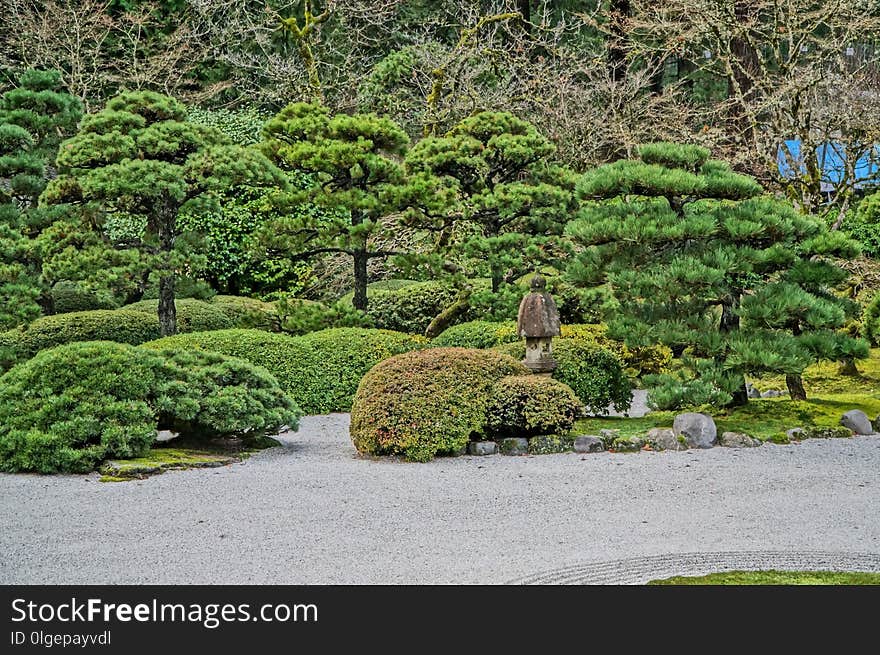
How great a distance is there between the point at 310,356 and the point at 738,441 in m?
4.28

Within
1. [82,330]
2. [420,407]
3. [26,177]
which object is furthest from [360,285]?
[420,407]

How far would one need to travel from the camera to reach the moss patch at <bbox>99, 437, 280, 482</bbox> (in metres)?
6.57

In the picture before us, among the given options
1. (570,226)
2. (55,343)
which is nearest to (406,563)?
(570,226)

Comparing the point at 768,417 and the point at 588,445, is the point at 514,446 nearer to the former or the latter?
the point at 588,445

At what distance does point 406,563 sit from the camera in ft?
14.6

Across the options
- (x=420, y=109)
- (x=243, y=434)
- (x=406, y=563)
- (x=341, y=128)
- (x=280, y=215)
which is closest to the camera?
(x=406, y=563)

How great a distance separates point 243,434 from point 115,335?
441 cm

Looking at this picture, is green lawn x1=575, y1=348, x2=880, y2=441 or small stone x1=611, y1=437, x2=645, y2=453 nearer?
small stone x1=611, y1=437, x2=645, y2=453

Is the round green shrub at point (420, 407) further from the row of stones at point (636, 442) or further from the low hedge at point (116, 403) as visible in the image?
the low hedge at point (116, 403)

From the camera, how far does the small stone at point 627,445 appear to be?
7238 mm

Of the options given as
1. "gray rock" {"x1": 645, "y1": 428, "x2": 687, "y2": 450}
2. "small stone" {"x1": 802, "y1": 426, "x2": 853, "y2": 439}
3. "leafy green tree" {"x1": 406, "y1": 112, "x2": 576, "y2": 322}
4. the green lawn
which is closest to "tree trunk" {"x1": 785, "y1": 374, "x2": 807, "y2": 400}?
the green lawn

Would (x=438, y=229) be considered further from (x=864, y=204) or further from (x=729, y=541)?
(x=729, y=541)

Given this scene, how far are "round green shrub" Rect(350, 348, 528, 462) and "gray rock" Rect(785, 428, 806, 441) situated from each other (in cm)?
231

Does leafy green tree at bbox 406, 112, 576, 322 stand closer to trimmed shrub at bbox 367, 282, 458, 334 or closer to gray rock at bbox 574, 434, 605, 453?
trimmed shrub at bbox 367, 282, 458, 334
